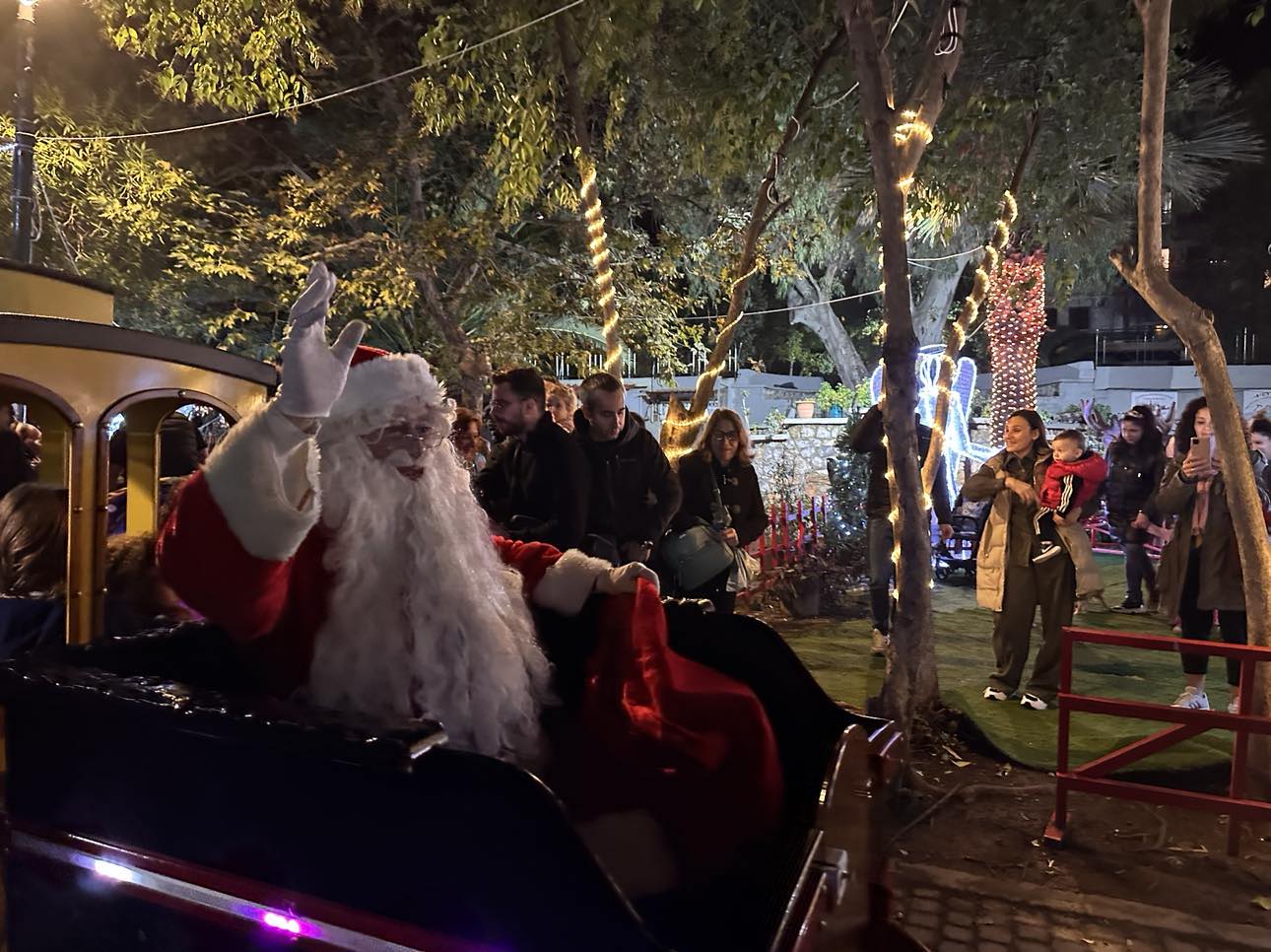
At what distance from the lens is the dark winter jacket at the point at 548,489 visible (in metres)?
4.55

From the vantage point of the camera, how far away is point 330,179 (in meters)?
11.2

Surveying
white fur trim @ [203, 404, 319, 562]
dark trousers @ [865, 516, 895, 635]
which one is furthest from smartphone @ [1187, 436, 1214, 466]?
white fur trim @ [203, 404, 319, 562]

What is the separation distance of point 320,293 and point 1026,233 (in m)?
8.65

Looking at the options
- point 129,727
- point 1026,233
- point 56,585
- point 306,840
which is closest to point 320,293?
point 129,727

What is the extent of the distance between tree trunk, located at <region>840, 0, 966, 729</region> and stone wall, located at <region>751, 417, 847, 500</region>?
604cm

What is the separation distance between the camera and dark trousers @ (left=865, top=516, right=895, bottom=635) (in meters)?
6.71

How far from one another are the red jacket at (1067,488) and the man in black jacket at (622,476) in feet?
8.08

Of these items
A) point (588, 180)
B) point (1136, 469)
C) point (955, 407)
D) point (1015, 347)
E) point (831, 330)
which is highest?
point (831, 330)

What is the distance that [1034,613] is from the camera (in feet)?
19.4

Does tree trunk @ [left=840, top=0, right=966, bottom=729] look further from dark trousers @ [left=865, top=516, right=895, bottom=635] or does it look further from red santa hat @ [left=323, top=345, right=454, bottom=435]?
red santa hat @ [left=323, top=345, right=454, bottom=435]

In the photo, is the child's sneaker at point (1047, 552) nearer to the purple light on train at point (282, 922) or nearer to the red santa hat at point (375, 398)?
the red santa hat at point (375, 398)

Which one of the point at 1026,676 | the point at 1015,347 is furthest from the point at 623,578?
the point at 1015,347

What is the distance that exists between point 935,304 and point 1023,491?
1590cm

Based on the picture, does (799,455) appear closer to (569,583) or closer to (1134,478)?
(1134,478)
